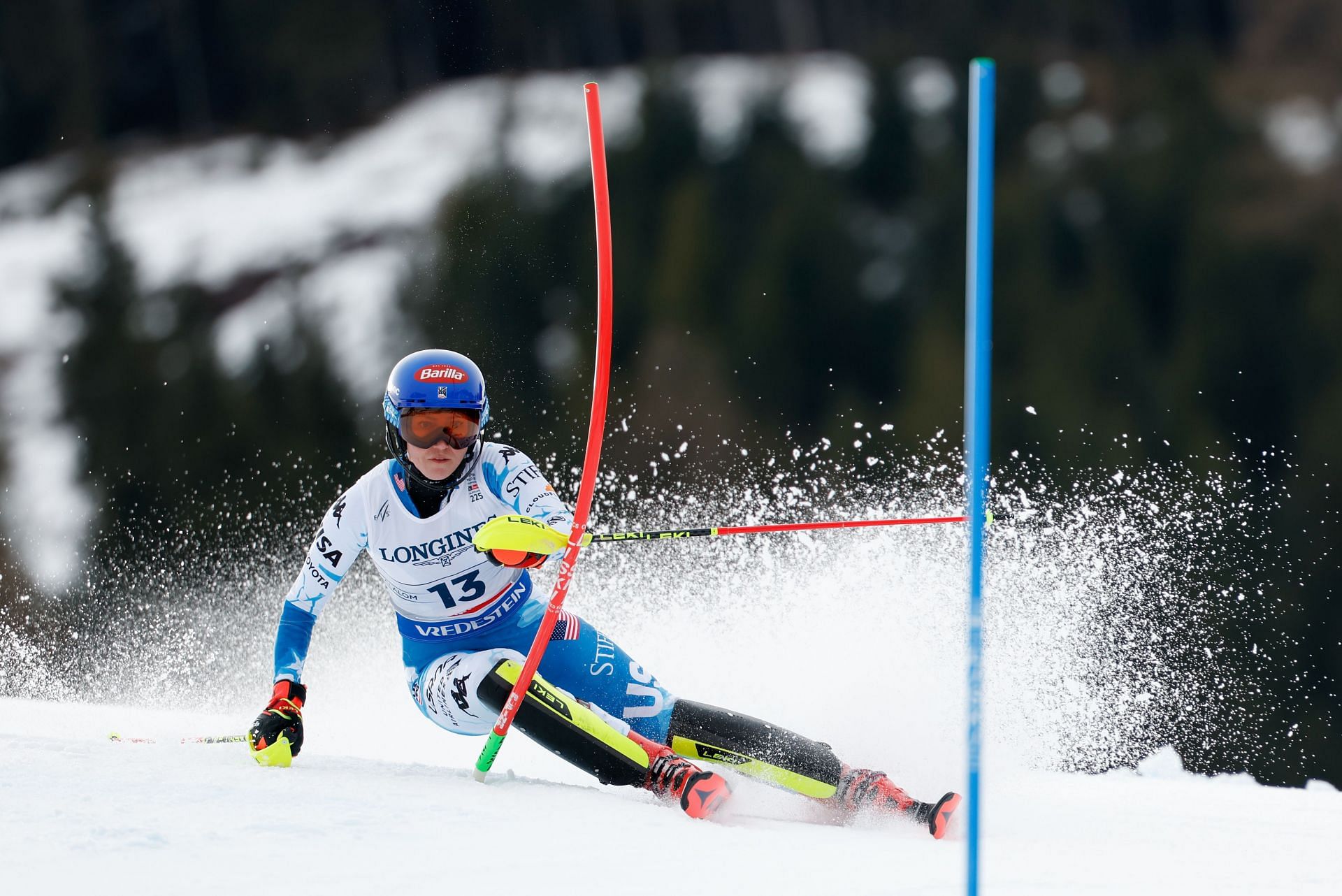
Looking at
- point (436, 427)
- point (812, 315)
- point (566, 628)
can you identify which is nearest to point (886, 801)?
point (566, 628)

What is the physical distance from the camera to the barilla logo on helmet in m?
4.37

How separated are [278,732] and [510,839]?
113cm

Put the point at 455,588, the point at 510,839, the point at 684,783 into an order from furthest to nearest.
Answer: the point at 455,588 → the point at 684,783 → the point at 510,839

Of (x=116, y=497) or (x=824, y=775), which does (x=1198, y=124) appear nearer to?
(x=116, y=497)

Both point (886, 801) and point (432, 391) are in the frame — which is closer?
point (886, 801)

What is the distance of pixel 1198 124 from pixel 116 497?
91.8 ft

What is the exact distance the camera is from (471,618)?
4566 mm

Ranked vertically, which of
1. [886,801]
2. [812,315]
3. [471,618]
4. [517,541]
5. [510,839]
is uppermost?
[812,315]

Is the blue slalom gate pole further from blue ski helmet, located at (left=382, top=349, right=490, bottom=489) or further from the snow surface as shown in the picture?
blue ski helmet, located at (left=382, top=349, right=490, bottom=489)

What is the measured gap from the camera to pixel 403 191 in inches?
2313

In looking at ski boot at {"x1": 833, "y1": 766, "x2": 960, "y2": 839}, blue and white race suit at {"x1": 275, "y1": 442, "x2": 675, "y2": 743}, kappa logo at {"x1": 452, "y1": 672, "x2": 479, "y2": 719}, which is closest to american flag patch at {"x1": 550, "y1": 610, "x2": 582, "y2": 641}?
blue and white race suit at {"x1": 275, "y1": 442, "x2": 675, "y2": 743}

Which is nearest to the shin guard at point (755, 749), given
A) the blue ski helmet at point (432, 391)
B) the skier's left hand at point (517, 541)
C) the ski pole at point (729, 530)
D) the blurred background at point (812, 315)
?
the ski pole at point (729, 530)

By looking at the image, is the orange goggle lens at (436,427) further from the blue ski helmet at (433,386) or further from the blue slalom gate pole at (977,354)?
the blue slalom gate pole at (977,354)

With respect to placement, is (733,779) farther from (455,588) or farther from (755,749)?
(455,588)
